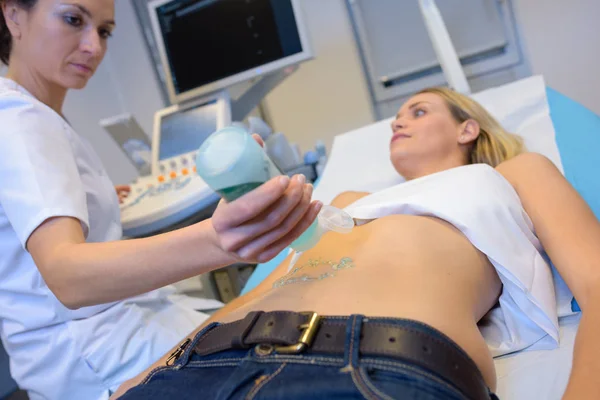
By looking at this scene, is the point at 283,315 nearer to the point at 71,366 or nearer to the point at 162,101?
the point at 71,366

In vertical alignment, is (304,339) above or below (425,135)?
below

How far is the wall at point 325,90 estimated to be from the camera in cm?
209

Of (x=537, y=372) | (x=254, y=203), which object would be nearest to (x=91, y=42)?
(x=254, y=203)

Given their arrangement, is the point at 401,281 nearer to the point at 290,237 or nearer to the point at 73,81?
the point at 290,237

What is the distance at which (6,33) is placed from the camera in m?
1.00

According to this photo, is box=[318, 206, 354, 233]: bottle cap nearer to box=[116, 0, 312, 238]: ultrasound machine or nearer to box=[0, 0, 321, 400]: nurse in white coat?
box=[0, 0, 321, 400]: nurse in white coat

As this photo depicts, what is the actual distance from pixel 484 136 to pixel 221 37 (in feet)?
3.34

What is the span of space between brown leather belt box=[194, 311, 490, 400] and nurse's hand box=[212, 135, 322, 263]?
11 cm

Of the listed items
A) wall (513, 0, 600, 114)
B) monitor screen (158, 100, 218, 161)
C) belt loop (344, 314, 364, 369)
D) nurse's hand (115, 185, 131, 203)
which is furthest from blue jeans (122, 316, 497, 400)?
wall (513, 0, 600, 114)

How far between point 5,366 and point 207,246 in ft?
4.45

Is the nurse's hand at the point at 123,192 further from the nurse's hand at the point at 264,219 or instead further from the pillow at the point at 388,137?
the nurse's hand at the point at 264,219

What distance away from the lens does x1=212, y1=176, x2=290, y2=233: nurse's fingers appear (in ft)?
1.51

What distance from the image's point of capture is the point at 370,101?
215 cm

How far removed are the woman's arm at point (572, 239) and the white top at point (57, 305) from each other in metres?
0.75
